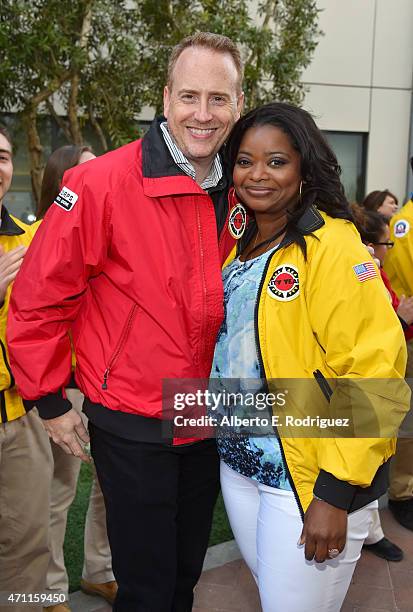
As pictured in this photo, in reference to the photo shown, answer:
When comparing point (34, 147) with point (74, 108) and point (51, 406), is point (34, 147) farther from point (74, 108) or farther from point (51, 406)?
point (51, 406)

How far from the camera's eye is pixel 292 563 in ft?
6.31

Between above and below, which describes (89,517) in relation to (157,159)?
below

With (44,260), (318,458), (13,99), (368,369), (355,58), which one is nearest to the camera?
(368,369)

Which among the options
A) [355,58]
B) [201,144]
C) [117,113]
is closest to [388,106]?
[355,58]

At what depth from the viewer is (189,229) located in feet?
7.18

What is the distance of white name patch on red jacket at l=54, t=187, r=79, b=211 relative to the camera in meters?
2.09

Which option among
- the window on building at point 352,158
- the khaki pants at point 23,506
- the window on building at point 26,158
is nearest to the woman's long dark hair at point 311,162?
the khaki pants at point 23,506

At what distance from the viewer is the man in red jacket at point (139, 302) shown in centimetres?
212

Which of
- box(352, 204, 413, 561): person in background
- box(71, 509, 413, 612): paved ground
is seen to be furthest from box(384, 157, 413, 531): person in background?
box(71, 509, 413, 612): paved ground

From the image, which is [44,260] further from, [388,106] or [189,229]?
[388,106]

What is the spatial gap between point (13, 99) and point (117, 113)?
1.19 m

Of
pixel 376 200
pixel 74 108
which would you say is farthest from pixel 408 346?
pixel 74 108

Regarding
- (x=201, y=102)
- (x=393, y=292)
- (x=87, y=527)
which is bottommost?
(x=87, y=527)

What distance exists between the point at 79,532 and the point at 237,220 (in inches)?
106
